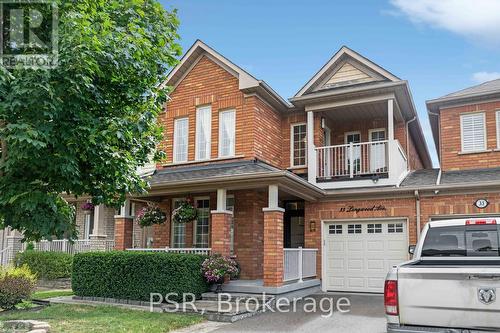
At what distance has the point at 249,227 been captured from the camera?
1448 centimetres

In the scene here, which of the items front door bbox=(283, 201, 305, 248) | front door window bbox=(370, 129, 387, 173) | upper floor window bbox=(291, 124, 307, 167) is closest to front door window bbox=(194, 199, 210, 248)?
front door bbox=(283, 201, 305, 248)

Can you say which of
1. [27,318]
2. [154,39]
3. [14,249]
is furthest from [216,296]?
[14,249]

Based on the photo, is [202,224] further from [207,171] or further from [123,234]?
[123,234]

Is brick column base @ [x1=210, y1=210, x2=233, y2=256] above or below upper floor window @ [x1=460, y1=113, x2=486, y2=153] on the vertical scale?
below

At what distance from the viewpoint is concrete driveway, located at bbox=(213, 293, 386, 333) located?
8.74 meters

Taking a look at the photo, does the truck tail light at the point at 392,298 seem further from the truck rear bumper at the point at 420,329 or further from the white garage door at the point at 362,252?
the white garage door at the point at 362,252

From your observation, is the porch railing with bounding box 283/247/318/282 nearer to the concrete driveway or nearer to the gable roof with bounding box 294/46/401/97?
the concrete driveway

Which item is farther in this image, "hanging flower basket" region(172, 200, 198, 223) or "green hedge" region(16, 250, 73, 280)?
"green hedge" region(16, 250, 73, 280)

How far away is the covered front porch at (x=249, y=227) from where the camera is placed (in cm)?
1197

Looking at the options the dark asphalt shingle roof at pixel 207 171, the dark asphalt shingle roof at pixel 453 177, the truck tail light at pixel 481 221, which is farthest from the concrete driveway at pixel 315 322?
the dark asphalt shingle roof at pixel 453 177

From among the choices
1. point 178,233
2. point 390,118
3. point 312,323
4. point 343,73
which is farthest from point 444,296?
point 343,73

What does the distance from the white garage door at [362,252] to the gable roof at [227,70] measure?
470 cm

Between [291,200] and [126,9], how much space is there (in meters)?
10.1

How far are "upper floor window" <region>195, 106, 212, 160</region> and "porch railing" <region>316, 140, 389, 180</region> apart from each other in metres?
3.78
